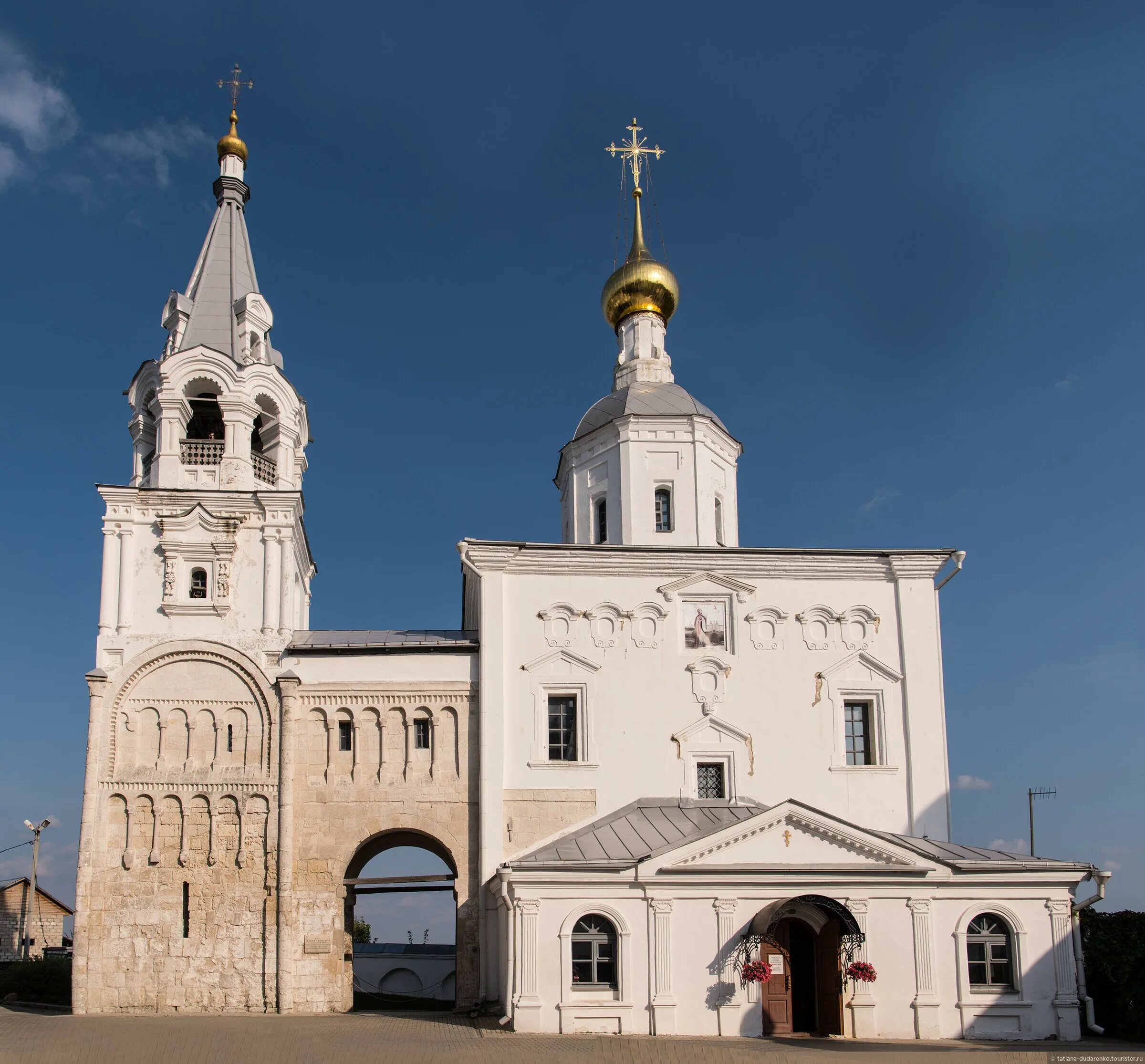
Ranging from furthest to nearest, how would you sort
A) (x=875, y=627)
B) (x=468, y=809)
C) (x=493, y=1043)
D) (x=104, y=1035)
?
(x=875, y=627), (x=468, y=809), (x=104, y=1035), (x=493, y=1043)

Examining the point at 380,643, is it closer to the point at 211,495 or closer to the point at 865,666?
the point at 211,495

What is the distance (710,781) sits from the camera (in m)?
21.2

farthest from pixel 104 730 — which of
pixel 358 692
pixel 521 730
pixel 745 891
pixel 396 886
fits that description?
pixel 745 891

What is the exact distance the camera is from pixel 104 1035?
17.1 m

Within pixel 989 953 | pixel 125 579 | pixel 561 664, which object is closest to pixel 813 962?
pixel 989 953

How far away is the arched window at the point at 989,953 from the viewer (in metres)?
17.8

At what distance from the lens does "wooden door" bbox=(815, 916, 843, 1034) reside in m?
17.4

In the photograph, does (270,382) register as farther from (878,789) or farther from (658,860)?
(878,789)

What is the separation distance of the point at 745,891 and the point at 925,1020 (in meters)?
3.32

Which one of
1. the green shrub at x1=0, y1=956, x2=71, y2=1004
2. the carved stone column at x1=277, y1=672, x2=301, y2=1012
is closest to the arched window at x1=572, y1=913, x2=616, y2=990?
the carved stone column at x1=277, y1=672, x2=301, y2=1012

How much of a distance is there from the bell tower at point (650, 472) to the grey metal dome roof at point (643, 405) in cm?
2

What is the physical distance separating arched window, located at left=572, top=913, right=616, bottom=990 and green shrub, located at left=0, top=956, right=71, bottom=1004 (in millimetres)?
10837

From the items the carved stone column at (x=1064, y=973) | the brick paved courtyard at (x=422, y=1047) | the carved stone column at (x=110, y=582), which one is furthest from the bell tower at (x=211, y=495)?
the carved stone column at (x=1064, y=973)

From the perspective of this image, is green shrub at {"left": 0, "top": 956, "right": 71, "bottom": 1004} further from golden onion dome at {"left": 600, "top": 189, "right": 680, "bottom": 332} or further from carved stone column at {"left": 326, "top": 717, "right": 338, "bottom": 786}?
golden onion dome at {"left": 600, "top": 189, "right": 680, "bottom": 332}
